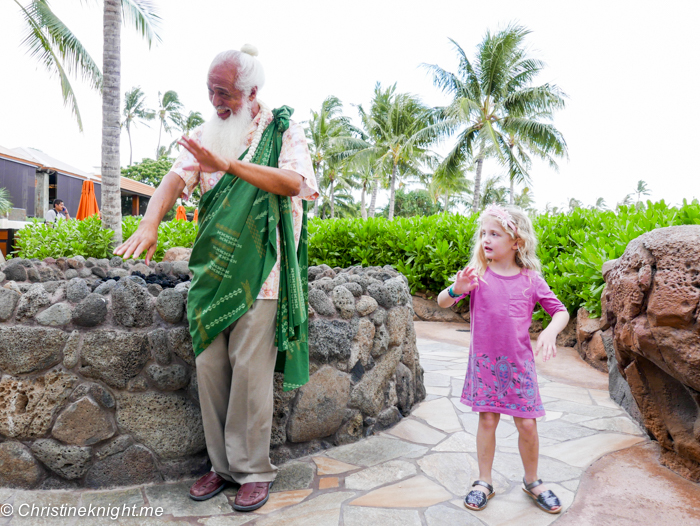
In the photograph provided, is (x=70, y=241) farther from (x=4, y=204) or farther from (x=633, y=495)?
(x=4, y=204)

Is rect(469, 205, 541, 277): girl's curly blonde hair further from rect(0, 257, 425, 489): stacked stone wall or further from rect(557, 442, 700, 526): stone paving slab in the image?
rect(0, 257, 425, 489): stacked stone wall

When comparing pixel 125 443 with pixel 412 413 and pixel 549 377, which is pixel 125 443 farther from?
pixel 549 377

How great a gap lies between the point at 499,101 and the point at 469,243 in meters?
15.8

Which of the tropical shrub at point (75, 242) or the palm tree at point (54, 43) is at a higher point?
the palm tree at point (54, 43)

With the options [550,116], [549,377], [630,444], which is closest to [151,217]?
[630,444]

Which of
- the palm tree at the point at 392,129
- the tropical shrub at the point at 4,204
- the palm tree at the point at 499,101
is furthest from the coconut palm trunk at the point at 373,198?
the tropical shrub at the point at 4,204

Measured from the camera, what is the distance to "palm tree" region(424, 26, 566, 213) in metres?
19.4

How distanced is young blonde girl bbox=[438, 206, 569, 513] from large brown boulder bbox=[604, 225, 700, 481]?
0.62 m

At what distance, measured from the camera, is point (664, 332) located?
2.39 meters

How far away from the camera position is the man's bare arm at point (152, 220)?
2182mm

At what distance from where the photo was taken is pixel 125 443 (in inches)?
92.8

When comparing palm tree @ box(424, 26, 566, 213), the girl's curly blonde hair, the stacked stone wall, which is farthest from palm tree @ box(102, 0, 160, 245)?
palm tree @ box(424, 26, 566, 213)

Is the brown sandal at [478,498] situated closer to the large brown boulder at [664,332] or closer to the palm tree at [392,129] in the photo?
the large brown boulder at [664,332]

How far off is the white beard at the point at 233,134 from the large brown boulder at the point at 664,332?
2.25 m
